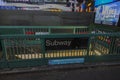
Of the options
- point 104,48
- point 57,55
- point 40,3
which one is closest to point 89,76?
point 57,55

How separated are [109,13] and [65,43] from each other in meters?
2.97

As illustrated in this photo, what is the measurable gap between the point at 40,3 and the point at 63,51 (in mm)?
14356

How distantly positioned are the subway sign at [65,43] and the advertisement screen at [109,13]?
203 centimetres

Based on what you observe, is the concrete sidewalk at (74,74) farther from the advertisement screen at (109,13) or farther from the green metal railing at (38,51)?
the advertisement screen at (109,13)

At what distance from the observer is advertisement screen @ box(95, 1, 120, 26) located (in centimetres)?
505

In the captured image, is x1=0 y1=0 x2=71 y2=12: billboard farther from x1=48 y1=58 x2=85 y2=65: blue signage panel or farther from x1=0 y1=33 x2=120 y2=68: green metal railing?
x1=48 y1=58 x2=85 y2=65: blue signage panel

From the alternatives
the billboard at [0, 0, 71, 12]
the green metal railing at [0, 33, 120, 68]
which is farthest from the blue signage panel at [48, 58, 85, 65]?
the billboard at [0, 0, 71, 12]

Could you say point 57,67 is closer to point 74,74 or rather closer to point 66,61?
point 66,61

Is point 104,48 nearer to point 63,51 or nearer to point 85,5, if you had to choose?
point 63,51

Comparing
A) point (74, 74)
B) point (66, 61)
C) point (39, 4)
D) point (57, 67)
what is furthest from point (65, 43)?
point (39, 4)

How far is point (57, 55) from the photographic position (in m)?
4.04

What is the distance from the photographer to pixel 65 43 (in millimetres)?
3904

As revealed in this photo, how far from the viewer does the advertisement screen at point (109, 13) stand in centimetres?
505

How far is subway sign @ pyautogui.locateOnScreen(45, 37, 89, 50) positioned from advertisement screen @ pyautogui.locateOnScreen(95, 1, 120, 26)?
2026 millimetres
